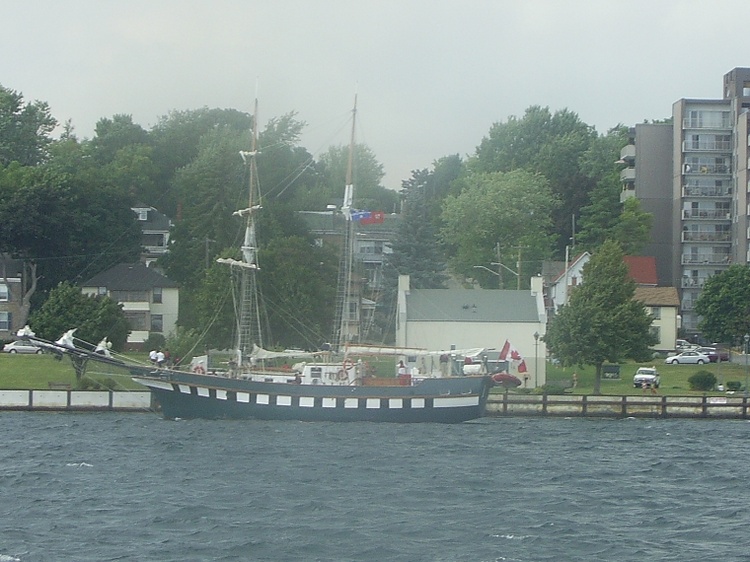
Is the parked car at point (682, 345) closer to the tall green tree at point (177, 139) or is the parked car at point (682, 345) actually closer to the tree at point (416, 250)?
the tree at point (416, 250)

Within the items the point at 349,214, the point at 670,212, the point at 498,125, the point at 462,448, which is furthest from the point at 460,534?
the point at 498,125

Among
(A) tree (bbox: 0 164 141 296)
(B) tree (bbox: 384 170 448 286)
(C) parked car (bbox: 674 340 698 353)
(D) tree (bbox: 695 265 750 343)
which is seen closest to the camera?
(D) tree (bbox: 695 265 750 343)

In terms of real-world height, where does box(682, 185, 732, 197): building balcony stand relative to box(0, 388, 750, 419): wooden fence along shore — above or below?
above

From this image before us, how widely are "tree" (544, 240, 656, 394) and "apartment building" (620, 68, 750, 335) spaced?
39729 millimetres

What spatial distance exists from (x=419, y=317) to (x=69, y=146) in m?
57.2

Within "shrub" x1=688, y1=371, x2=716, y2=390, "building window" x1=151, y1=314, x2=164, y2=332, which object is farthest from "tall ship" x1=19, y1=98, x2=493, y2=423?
"building window" x1=151, y1=314, x2=164, y2=332

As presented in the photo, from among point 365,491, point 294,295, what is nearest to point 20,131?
point 294,295

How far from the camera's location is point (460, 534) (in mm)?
37062

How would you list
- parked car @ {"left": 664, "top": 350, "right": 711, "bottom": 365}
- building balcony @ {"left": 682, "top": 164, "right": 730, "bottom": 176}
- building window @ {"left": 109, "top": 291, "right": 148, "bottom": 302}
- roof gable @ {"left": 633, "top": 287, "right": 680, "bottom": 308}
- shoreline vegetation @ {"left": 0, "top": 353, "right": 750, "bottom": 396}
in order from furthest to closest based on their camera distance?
1. building balcony @ {"left": 682, "top": 164, "right": 730, "bottom": 176}
2. roof gable @ {"left": 633, "top": 287, "right": 680, "bottom": 308}
3. building window @ {"left": 109, "top": 291, "right": 148, "bottom": 302}
4. parked car @ {"left": 664, "top": 350, "right": 711, "bottom": 365}
5. shoreline vegetation @ {"left": 0, "top": 353, "right": 750, "bottom": 396}

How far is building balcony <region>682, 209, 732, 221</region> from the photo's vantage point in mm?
120188

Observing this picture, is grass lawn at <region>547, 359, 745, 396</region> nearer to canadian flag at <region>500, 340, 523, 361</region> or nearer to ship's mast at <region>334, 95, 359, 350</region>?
canadian flag at <region>500, 340, 523, 361</region>

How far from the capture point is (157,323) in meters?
101

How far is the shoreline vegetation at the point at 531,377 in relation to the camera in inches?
2862

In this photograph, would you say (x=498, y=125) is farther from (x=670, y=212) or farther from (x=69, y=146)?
(x=69, y=146)
